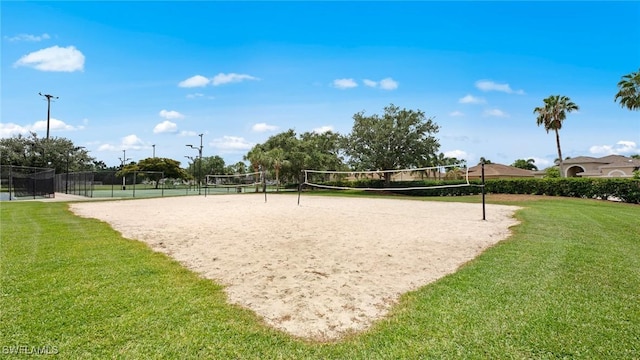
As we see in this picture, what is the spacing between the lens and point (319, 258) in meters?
5.27

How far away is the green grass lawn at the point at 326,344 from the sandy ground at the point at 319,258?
0.26 m

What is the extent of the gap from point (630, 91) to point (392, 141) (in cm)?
1647

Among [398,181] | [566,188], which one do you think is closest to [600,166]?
[398,181]

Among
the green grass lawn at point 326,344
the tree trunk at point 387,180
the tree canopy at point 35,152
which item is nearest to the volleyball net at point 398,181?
the tree trunk at point 387,180

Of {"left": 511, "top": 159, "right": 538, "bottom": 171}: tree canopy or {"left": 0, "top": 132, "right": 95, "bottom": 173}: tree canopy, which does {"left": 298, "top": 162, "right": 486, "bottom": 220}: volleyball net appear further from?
{"left": 511, "top": 159, "right": 538, "bottom": 171}: tree canopy

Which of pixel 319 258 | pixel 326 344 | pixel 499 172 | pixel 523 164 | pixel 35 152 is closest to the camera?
pixel 326 344

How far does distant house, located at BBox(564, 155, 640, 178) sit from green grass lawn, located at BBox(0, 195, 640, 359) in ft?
134

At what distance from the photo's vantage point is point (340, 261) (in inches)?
201

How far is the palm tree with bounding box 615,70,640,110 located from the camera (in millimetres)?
21250

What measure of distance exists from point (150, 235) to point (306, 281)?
4884 millimetres

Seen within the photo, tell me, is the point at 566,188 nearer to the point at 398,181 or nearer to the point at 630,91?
the point at 630,91

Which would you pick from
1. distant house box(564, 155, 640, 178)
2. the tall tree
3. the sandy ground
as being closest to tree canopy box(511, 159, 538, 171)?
distant house box(564, 155, 640, 178)

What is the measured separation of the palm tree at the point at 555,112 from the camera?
93.9ft

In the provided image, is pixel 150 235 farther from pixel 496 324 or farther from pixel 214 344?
pixel 496 324
